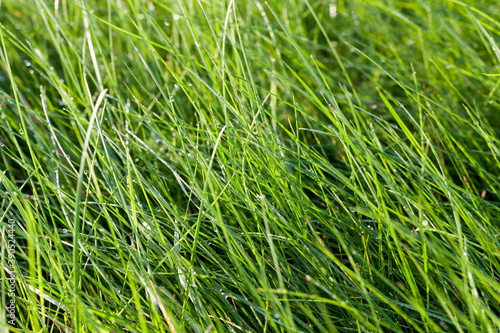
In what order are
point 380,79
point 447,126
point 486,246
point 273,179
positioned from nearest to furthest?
point 486,246 < point 273,179 < point 447,126 < point 380,79

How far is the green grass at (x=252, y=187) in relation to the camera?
2.16ft

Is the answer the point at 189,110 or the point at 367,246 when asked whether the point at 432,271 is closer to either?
the point at 367,246

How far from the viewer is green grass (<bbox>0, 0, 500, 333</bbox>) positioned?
2.16 ft

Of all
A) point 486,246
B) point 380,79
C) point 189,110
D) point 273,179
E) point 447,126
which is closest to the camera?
point 486,246

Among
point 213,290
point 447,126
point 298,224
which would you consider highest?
point 447,126

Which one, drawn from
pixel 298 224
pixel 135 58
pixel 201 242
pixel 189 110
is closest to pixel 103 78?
pixel 135 58

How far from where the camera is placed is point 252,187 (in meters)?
0.83

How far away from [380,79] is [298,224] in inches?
29.5

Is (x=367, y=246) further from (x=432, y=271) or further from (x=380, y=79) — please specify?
(x=380, y=79)

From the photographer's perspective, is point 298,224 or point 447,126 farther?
point 447,126

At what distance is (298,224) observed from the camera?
74cm

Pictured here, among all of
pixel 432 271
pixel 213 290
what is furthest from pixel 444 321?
pixel 213 290

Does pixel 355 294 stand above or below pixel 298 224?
below

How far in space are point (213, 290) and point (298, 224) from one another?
0.66ft
